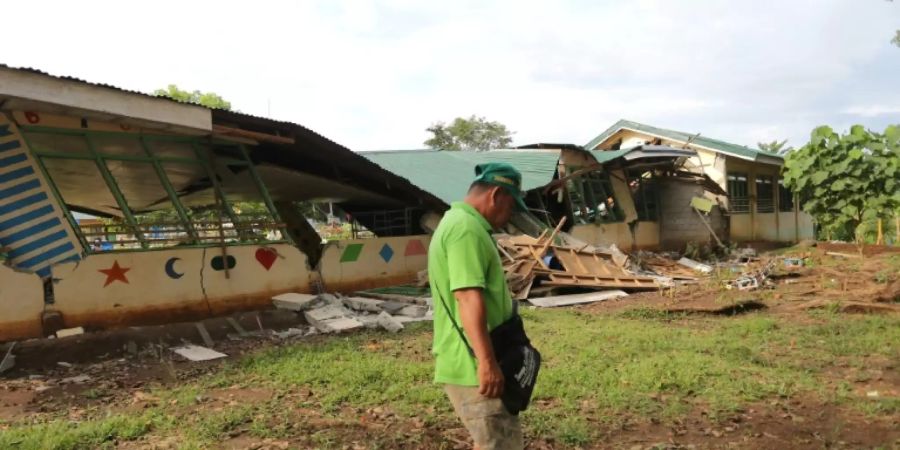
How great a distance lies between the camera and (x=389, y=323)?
8344 millimetres

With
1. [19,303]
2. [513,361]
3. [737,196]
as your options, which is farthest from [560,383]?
[737,196]

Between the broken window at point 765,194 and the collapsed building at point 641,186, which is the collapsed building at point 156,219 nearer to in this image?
the collapsed building at point 641,186

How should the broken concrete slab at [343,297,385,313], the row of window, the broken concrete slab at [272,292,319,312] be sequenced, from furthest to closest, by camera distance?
the row of window < the broken concrete slab at [343,297,385,313] < the broken concrete slab at [272,292,319,312]

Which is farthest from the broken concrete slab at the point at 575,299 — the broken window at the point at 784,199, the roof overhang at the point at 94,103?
the broken window at the point at 784,199

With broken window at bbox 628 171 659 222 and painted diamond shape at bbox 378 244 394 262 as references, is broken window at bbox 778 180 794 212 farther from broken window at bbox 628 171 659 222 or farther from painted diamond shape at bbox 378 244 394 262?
painted diamond shape at bbox 378 244 394 262

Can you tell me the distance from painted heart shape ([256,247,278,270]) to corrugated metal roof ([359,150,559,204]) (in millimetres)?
3711

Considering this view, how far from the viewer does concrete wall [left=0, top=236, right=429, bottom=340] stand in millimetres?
6906

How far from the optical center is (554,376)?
5.53 m

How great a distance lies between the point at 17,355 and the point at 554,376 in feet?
19.2

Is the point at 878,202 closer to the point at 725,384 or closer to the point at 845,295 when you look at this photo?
the point at 845,295

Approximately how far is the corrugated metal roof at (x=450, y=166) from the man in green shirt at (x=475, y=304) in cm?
909

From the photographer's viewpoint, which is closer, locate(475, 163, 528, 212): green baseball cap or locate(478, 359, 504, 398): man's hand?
locate(478, 359, 504, 398): man's hand

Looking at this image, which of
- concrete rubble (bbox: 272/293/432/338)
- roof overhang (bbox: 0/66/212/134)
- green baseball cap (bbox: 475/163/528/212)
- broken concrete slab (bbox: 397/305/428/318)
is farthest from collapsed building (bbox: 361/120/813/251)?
green baseball cap (bbox: 475/163/528/212)

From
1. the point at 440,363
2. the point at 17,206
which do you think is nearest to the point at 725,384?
the point at 440,363
